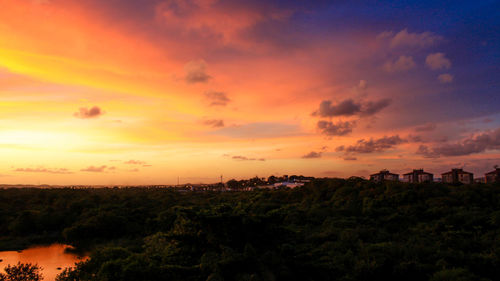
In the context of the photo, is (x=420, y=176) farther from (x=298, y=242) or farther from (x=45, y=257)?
(x=45, y=257)

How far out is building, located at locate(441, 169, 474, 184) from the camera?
157 ft

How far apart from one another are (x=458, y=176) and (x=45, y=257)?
52.4 metres

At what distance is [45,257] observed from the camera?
2570cm

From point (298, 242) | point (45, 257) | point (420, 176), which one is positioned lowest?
point (45, 257)

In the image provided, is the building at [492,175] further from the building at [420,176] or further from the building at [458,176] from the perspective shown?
the building at [420,176]

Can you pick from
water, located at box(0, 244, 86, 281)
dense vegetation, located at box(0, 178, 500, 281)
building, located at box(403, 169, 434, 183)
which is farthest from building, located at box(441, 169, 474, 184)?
water, located at box(0, 244, 86, 281)

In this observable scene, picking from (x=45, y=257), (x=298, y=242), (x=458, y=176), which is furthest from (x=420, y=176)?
(x=45, y=257)

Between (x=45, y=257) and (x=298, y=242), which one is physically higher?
(x=298, y=242)

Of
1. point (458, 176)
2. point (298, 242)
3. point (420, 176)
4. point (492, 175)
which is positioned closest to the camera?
point (298, 242)

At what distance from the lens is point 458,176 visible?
49594 mm

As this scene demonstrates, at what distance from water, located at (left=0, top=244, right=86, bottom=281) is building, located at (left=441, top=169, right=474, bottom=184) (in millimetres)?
47465

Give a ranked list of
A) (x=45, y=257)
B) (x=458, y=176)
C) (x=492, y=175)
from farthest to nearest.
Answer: (x=458, y=176) < (x=492, y=175) < (x=45, y=257)

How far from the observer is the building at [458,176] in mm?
47719

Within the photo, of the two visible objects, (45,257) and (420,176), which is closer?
(45,257)
